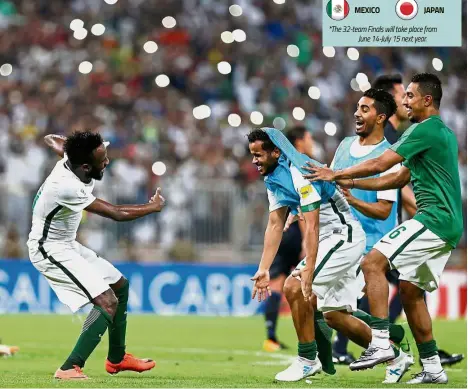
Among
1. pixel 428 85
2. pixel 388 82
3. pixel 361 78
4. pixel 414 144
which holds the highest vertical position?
pixel 361 78

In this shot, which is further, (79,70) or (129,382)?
(79,70)

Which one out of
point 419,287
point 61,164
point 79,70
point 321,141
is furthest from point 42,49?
point 419,287

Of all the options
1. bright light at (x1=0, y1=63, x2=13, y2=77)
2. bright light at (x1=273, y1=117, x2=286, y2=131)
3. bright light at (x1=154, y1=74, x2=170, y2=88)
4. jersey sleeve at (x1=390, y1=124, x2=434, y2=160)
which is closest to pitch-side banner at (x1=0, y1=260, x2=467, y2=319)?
bright light at (x1=273, y1=117, x2=286, y2=131)

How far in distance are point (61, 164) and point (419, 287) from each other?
3050 mm

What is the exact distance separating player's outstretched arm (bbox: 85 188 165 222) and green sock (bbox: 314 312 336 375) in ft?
5.50

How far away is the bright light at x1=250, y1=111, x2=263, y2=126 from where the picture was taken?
22.0m

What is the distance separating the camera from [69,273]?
9.15 m

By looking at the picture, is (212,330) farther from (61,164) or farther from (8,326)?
(61,164)

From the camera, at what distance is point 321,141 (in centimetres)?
2178

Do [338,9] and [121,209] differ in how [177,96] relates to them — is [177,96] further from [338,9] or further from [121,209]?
[338,9]

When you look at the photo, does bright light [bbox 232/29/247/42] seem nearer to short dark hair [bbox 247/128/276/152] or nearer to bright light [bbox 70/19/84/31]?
bright light [bbox 70/19/84/31]

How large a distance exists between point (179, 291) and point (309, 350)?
9.97 metres

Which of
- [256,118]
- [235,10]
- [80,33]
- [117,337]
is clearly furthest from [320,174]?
[235,10]

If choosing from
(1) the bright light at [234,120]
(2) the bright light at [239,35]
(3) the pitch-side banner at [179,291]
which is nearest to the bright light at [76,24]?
(2) the bright light at [239,35]
